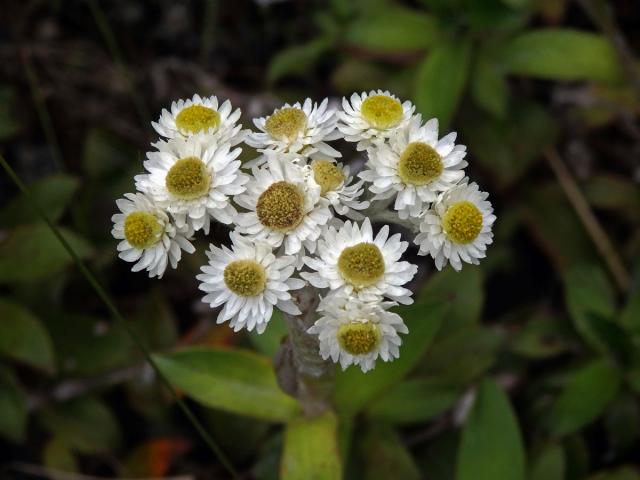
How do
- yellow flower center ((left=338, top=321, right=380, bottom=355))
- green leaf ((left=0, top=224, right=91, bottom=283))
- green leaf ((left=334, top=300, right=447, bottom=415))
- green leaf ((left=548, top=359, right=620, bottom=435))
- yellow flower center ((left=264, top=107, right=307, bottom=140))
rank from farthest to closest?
green leaf ((left=0, top=224, right=91, bottom=283)) < green leaf ((left=548, top=359, right=620, bottom=435)) < green leaf ((left=334, top=300, right=447, bottom=415)) < yellow flower center ((left=264, top=107, right=307, bottom=140)) < yellow flower center ((left=338, top=321, right=380, bottom=355))

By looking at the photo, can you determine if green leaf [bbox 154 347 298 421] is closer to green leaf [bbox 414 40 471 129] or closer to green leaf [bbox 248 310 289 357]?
green leaf [bbox 248 310 289 357]

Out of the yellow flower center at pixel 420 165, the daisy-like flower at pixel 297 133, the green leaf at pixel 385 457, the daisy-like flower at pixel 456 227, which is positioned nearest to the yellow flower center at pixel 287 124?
the daisy-like flower at pixel 297 133

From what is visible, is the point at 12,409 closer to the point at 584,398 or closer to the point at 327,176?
the point at 327,176

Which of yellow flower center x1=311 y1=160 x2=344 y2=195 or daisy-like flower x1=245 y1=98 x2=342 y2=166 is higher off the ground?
daisy-like flower x1=245 y1=98 x2=342 y2=166

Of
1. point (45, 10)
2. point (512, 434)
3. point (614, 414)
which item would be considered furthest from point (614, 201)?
point (45, 10)

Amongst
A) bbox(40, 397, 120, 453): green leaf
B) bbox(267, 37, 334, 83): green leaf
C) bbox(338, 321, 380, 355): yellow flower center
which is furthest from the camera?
bbox(267, 37, 334, 83): green leaf

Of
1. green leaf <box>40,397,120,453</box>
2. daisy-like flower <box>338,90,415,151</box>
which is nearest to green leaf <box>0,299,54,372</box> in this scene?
green leaf <box>40,397,120,453</box>

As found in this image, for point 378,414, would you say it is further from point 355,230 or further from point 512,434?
point 355,230
